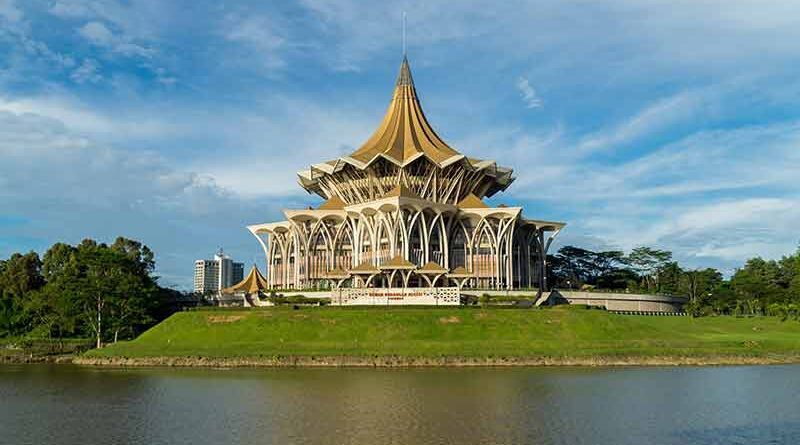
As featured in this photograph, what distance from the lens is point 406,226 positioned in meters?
82.2

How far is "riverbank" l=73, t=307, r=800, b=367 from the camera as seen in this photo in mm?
46562

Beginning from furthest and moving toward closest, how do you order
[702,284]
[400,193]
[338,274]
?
1. [702,284]
2. [400,193]
3. [338,274]

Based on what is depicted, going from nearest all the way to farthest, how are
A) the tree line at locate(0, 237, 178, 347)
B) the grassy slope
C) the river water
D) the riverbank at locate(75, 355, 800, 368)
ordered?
the river water < the riverbank at locate(75, 355, 800, 368) < the grassy slope < the tree line at locate(0, 237, 178, 347)

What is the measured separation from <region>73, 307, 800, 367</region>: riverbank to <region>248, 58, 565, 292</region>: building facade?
17953 mm

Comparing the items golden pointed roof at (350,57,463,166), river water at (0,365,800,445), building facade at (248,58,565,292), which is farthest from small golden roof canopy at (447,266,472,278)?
river water at (0,365,800,445)

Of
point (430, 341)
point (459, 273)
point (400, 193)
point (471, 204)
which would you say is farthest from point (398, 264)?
point (430, 341)

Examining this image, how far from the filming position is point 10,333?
226 ft

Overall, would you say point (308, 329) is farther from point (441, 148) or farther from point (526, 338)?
point (441, 148)

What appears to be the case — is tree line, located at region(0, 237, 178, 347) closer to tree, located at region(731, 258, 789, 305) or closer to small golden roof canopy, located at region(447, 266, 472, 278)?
small golden roof canopy, located at region(447, 266, 472, 278)

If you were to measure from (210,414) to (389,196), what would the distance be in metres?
55.5

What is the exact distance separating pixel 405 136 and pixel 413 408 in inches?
2685

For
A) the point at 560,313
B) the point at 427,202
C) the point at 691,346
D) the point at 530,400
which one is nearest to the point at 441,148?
the point at 427,202

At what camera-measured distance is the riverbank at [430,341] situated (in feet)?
153

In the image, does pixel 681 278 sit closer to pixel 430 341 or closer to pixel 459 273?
pixel 459 273
